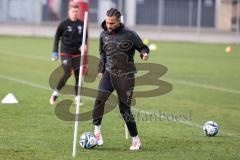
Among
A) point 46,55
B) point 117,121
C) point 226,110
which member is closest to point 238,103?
point 226,110

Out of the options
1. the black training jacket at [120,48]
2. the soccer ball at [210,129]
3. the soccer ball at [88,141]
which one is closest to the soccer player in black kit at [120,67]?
the black training jacket at [120,48]

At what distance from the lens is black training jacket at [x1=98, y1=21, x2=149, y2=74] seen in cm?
1044

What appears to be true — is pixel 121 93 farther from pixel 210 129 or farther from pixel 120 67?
pixel 210 129

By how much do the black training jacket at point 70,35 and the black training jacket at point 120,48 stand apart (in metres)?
5.25

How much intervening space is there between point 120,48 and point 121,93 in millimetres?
686

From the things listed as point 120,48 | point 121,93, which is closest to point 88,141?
point 121,93

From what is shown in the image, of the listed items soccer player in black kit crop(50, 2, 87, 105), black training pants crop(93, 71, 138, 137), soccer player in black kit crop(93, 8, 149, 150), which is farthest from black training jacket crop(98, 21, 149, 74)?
soccer player in black kit crop(50, 2, 87, 105)

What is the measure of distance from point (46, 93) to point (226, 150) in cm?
835

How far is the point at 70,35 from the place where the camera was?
16.0m

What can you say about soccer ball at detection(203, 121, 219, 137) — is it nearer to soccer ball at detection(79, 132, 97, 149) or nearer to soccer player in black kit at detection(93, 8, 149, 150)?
soccer player in black kit at detection(93, 8, 149, 150)

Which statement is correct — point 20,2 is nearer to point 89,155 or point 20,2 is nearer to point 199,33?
point 199,33

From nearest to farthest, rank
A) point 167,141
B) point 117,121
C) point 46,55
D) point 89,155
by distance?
point 89,155
point 167,141
point 117,121
point 46,55

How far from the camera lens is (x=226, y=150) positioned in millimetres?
10570

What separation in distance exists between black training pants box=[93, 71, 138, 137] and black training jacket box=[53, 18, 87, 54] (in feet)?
17.5
